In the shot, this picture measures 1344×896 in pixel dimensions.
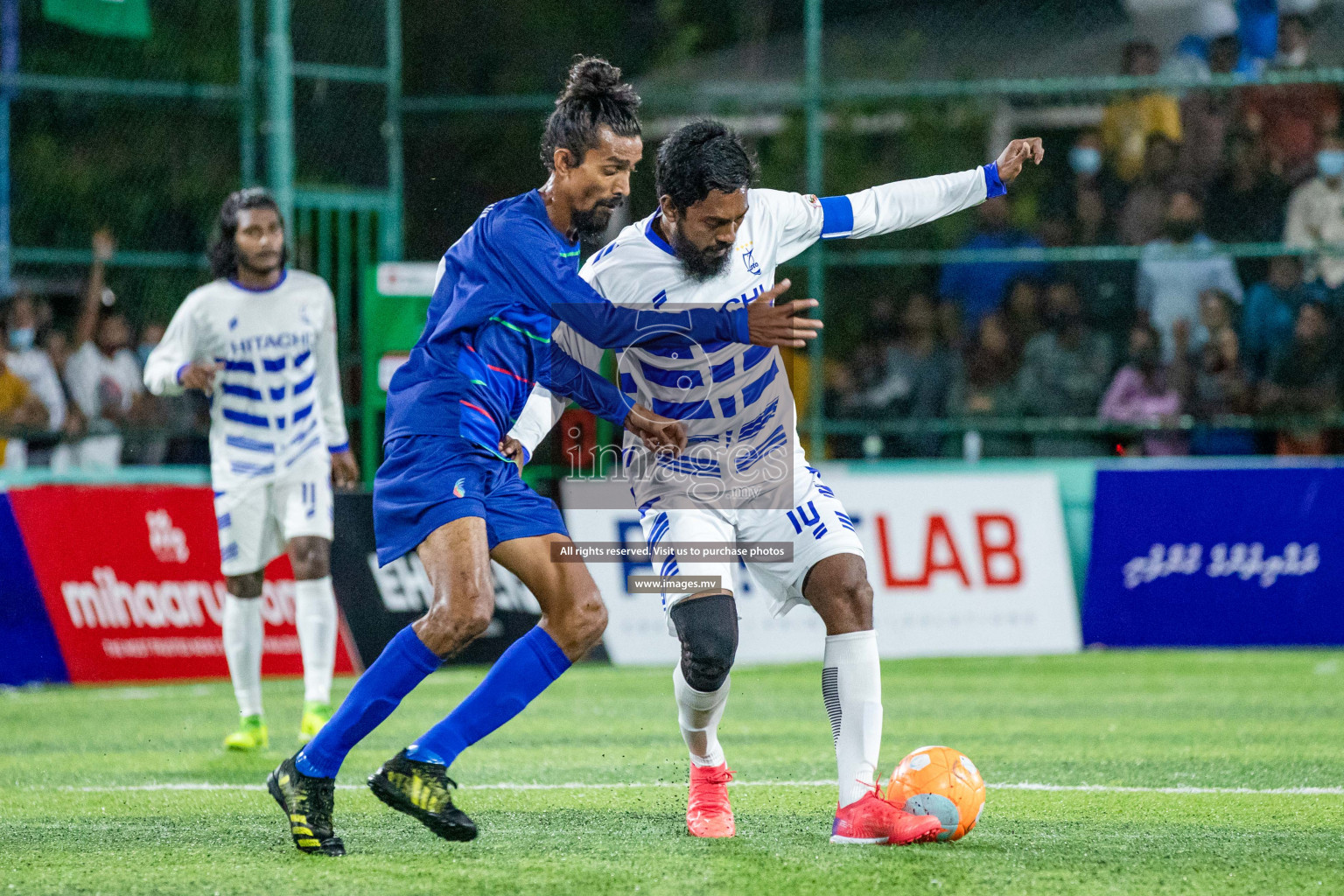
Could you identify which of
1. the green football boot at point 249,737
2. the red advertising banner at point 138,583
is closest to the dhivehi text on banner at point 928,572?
the red advertising banner at point 138,583

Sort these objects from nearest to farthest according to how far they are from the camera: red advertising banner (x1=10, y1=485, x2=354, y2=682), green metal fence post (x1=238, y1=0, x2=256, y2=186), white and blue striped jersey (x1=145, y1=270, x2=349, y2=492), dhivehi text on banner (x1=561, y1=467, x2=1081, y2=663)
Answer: white and blue striped jersey (x1=145, y1=270, x2=349, y2=492)
red advertising banner (x1=10, y1=485, x2=354, y2=682)
dhivehi text on banner (x1=561, y1=467, x2=1081, y2=663)
green metal fence post (x1=238, y1=0, x2=256, y2=186)

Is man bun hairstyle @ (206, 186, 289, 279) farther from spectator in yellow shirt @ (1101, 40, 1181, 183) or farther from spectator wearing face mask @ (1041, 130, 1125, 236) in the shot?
spectator in yellow shirt @ (1101, 40, 1181, 183)

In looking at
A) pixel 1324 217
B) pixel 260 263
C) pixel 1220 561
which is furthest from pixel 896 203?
pixel 1324 217

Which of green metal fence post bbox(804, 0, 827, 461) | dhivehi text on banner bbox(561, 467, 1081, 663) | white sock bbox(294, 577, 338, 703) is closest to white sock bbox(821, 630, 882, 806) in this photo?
white sock bbox(294, 577, 338, 703)

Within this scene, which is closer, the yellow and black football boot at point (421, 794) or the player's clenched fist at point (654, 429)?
the yellow and black football boot at point (421, 794)

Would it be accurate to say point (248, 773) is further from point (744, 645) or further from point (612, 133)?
point (744, 645)

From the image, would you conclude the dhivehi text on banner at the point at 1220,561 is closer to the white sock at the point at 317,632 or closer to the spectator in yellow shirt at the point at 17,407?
the white sock at the point at 317,632

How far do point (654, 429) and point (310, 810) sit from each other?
55.9 inches

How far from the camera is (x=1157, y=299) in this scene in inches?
478

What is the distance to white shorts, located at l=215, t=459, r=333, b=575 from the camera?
26.0 feet

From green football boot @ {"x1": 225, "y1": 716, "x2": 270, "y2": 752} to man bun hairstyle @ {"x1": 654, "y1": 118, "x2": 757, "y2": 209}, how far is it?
3561 mm

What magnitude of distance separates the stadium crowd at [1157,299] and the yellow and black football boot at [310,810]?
7.97 metres

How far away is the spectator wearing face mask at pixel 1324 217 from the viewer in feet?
39.6

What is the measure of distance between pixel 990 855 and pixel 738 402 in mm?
1543
